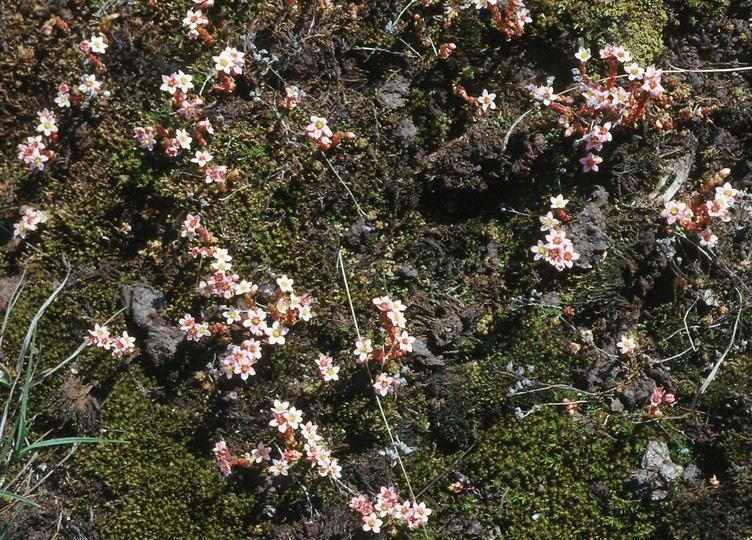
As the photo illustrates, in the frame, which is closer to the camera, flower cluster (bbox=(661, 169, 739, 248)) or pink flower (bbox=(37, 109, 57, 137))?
flower cluster (bbox=(661, 169, 739, 248))

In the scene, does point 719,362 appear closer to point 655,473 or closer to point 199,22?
point 655,473

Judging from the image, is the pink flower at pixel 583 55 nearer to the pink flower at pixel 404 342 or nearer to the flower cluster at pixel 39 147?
the pink flower at pixel 404 342

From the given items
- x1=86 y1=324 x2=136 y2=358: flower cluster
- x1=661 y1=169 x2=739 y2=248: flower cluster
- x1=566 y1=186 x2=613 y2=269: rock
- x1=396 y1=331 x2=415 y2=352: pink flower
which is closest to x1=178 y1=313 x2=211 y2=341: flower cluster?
x1=86 y1=324 x2=136 y2=358: flower cluster

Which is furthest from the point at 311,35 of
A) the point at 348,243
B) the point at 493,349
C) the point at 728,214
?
the point at 728,214

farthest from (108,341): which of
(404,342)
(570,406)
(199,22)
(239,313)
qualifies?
(570,406)

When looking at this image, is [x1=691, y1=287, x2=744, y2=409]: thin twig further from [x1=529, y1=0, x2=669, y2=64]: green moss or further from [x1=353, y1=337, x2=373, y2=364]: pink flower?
[x1=353, y1=337, x2=373, y2=364]: pink flower

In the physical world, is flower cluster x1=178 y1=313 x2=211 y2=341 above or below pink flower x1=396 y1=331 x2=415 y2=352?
above
